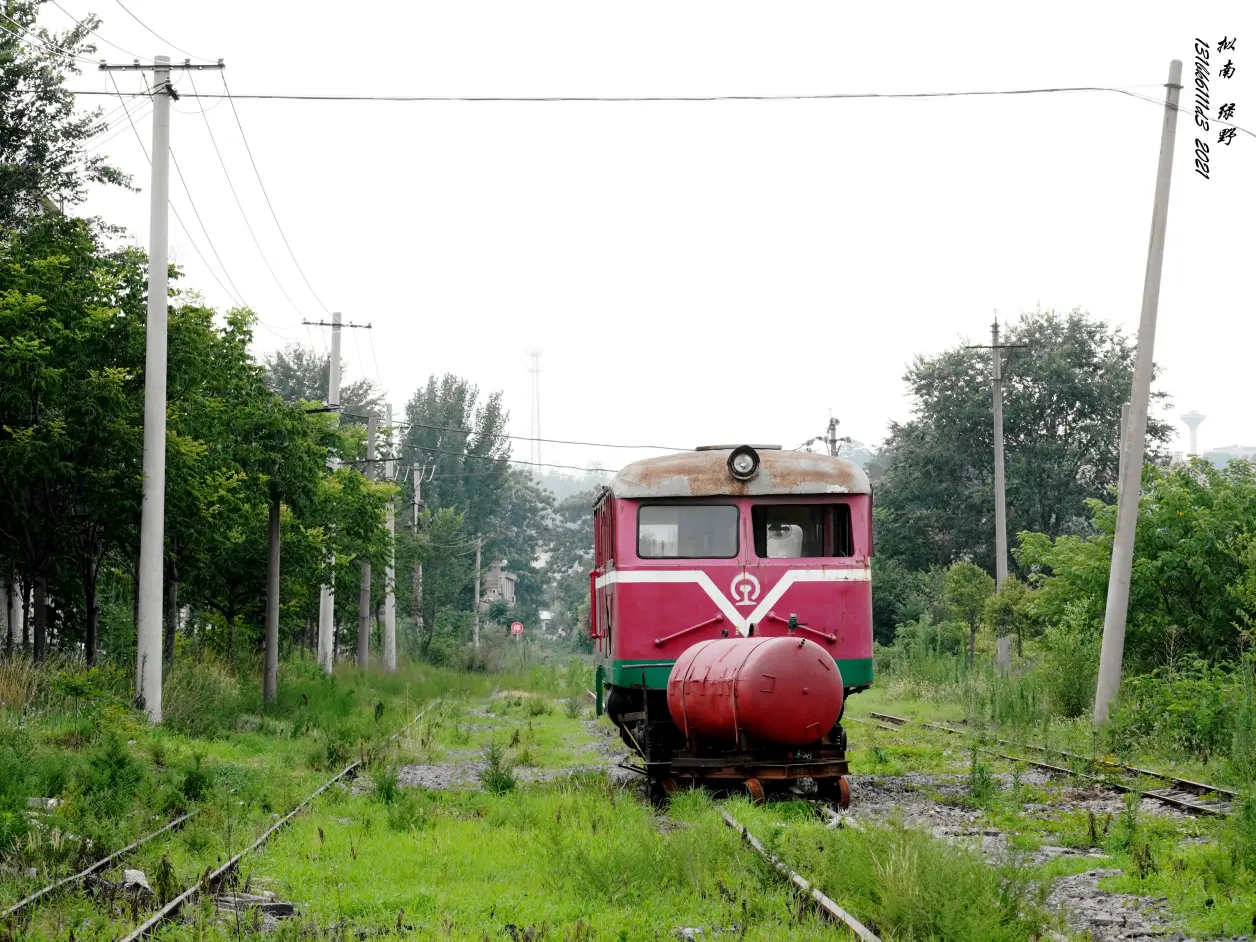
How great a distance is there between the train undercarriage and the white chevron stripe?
1.00 m

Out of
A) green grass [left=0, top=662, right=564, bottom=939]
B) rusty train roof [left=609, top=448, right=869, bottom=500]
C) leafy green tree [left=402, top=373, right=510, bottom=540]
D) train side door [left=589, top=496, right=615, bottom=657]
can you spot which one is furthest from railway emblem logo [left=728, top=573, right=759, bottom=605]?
leafy green tree [left=402, top=373, right=510, bottom=540]

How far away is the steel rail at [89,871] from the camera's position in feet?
26.7

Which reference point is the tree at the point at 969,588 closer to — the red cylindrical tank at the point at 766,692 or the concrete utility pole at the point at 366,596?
the concrete utility pole at the point at 366,596

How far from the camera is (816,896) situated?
310 inches

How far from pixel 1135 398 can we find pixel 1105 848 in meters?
10.4

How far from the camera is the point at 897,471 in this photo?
57.0m

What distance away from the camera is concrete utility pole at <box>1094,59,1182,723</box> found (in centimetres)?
1900

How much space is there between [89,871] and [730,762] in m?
5.50

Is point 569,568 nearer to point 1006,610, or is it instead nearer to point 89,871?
point 1006,610

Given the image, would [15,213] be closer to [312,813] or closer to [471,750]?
[471,750]

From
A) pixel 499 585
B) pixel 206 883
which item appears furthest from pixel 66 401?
pixel 499 585

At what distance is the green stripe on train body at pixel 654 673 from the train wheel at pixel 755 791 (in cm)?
138

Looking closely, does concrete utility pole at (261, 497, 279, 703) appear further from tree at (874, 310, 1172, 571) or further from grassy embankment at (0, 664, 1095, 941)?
tree at (874, 310, 1172, 571)

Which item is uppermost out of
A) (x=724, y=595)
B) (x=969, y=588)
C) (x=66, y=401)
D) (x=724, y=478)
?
(x=66, y=401)
